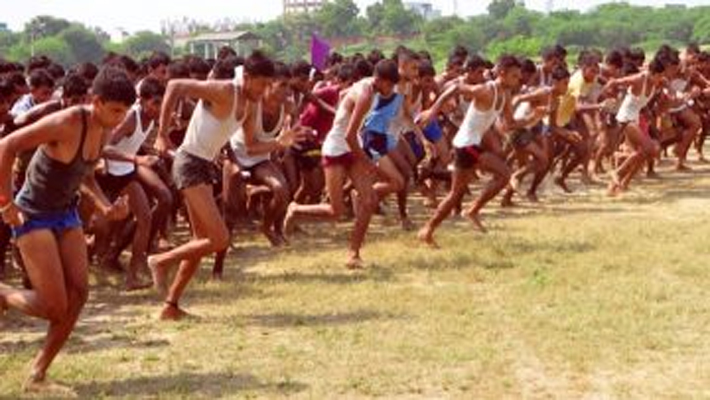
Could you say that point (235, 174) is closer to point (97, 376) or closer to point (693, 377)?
point (97, 376)

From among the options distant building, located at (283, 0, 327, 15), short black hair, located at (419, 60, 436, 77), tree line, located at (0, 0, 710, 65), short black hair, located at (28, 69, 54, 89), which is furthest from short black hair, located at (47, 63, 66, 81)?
distant building, located at (283, 0, 327, 15)

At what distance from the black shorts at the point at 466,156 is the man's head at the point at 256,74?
10.0ft

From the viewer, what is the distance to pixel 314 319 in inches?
290

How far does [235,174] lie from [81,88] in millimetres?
2049

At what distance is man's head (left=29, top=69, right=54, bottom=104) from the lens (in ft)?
28.2

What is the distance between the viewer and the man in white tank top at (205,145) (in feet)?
23.5

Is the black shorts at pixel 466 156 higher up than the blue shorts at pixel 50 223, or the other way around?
the blue shorts at pixel 50 223

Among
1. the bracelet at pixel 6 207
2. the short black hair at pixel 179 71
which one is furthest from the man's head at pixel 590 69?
the bracelet at pixel 6 207

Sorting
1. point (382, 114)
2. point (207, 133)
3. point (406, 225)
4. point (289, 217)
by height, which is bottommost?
point (406, 225)

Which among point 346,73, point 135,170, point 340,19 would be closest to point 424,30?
point 340,19

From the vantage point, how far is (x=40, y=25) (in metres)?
88.7

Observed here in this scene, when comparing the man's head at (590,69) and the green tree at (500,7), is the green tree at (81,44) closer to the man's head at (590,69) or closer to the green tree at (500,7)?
the green tree at (500,7)

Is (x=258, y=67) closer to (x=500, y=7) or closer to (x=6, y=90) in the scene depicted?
(x=6, y=90)

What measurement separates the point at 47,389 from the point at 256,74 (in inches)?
96.8
